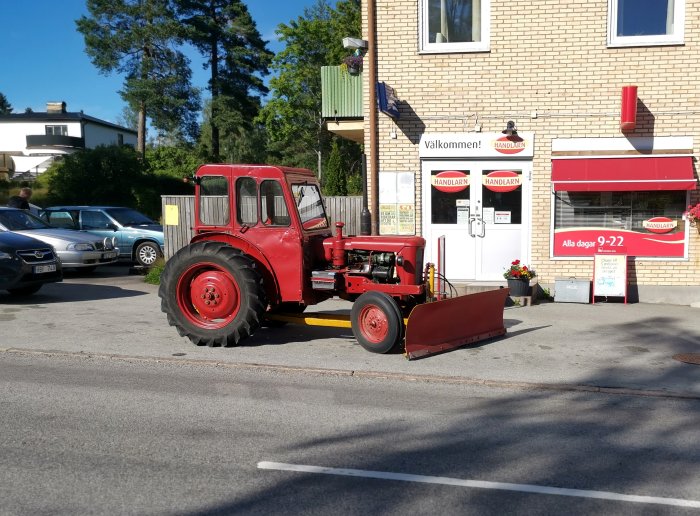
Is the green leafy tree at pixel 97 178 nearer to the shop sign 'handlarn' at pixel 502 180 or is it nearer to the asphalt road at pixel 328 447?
the shop sign 'handlarn' at pixel 502 180

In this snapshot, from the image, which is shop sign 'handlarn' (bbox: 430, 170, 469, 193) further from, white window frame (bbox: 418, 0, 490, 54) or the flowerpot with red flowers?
white window frame (bbox: 418, 0, 490, 54)

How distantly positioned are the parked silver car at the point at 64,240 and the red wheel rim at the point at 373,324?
8836 mm

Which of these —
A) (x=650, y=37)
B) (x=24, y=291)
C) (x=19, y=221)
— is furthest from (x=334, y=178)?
(x=650, y=37)

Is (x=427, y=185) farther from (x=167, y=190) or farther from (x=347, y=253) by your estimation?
(x=167, y=190)

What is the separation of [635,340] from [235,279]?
17.3ft

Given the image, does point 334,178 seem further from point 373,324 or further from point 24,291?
point 373,324

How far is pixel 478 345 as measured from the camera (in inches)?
335

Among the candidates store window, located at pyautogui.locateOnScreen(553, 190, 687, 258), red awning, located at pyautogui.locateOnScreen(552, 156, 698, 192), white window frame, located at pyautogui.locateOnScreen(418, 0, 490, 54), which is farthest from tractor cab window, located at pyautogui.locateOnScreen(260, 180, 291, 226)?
store window, located at pyautogui.locateOnScreen(553, 190, 687, 258)

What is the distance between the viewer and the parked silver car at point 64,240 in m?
13.8

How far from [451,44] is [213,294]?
695cm

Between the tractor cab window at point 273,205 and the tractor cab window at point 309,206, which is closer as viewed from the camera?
the tractor cab window at point 273,205

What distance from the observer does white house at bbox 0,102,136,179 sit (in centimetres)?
5172

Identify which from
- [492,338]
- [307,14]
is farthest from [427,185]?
[307,14]

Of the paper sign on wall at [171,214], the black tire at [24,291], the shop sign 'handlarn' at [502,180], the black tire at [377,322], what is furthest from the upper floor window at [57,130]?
the black tire at [377,322]
